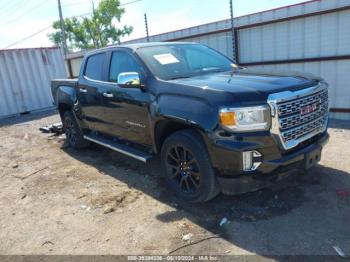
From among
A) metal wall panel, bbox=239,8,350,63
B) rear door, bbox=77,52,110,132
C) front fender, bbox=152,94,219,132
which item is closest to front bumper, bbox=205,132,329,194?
front fender, bbox=152,94,219,132

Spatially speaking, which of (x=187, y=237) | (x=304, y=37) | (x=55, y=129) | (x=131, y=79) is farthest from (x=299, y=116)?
(x=55, y=129)

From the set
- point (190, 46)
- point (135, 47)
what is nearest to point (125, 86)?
point (135, 47)

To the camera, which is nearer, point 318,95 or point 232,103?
point 232,103

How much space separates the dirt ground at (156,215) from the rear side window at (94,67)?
5.07 feet

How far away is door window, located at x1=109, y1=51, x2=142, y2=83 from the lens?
4.47 meters

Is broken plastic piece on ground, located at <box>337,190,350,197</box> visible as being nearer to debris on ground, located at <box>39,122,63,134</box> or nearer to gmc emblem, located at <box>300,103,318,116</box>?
gmc emblem, located at <box>300,103,318,116</box>

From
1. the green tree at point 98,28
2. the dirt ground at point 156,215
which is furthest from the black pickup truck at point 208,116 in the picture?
the green tree at point 98,28

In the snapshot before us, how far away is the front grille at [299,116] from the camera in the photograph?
321 cm

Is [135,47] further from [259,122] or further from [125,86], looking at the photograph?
[259,122]

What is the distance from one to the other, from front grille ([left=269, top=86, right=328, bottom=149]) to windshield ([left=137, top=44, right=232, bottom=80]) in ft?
4.41

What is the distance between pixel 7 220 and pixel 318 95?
13.0ft

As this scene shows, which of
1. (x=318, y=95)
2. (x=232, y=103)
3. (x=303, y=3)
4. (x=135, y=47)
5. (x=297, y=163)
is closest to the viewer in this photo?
(x=232, y=103)

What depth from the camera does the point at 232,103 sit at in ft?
10.3

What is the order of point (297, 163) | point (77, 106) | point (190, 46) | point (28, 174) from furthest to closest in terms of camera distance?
1. point (77, 106)
2. point (28, 174)
3. point (190, 46)
4. point (297, 163)
